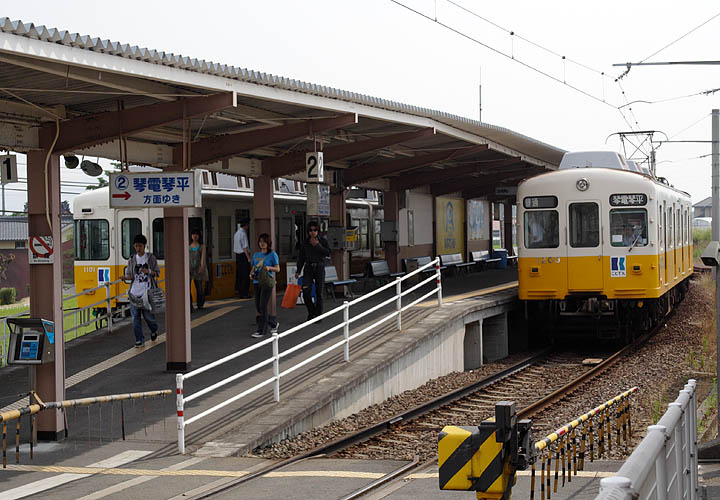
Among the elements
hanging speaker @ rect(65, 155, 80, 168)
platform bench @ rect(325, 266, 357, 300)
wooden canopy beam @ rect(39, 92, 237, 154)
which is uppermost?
wooden canopy beam @ rect(39, 92, 237, 154)

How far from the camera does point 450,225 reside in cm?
2905

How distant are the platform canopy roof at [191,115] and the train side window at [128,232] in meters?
4.17

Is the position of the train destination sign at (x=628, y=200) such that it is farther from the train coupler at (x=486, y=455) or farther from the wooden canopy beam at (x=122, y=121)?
the train coupler at (x=486, y=455)

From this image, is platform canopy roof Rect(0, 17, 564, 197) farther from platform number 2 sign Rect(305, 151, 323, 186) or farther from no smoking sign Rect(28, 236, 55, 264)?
no smoking sign Rect(28, 236, 55, 264)

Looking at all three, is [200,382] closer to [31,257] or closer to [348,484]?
[31,257]

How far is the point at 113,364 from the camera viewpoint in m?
13.2

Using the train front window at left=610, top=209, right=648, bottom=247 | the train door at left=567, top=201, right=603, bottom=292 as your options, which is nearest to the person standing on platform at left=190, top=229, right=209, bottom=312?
the train door at left=567, top=201, right=603, bottom=292

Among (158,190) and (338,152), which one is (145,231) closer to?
(338,152)

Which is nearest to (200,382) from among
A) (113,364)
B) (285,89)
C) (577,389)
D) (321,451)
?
(113,364)

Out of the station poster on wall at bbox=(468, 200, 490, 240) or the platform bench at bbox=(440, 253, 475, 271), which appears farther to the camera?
the station poster on wall at bbox=(468, 200, 490, 240)

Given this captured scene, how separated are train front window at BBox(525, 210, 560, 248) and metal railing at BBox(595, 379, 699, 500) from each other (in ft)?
39.7

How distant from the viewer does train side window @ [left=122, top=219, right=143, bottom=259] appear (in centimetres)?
1898

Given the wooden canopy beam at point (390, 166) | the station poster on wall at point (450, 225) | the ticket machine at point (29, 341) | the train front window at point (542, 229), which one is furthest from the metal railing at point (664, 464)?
the station poster on wall at point (450, 225)

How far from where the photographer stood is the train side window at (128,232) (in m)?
19.0
